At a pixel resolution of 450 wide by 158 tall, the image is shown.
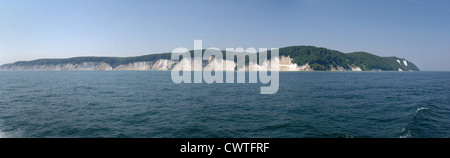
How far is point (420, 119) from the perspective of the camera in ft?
60.0

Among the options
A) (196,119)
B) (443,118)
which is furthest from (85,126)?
(443,118)

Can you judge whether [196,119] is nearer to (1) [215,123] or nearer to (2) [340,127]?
(1) [215,123]

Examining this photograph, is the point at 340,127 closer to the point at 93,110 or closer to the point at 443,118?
the point at 443,118

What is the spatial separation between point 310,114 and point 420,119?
8768mm
